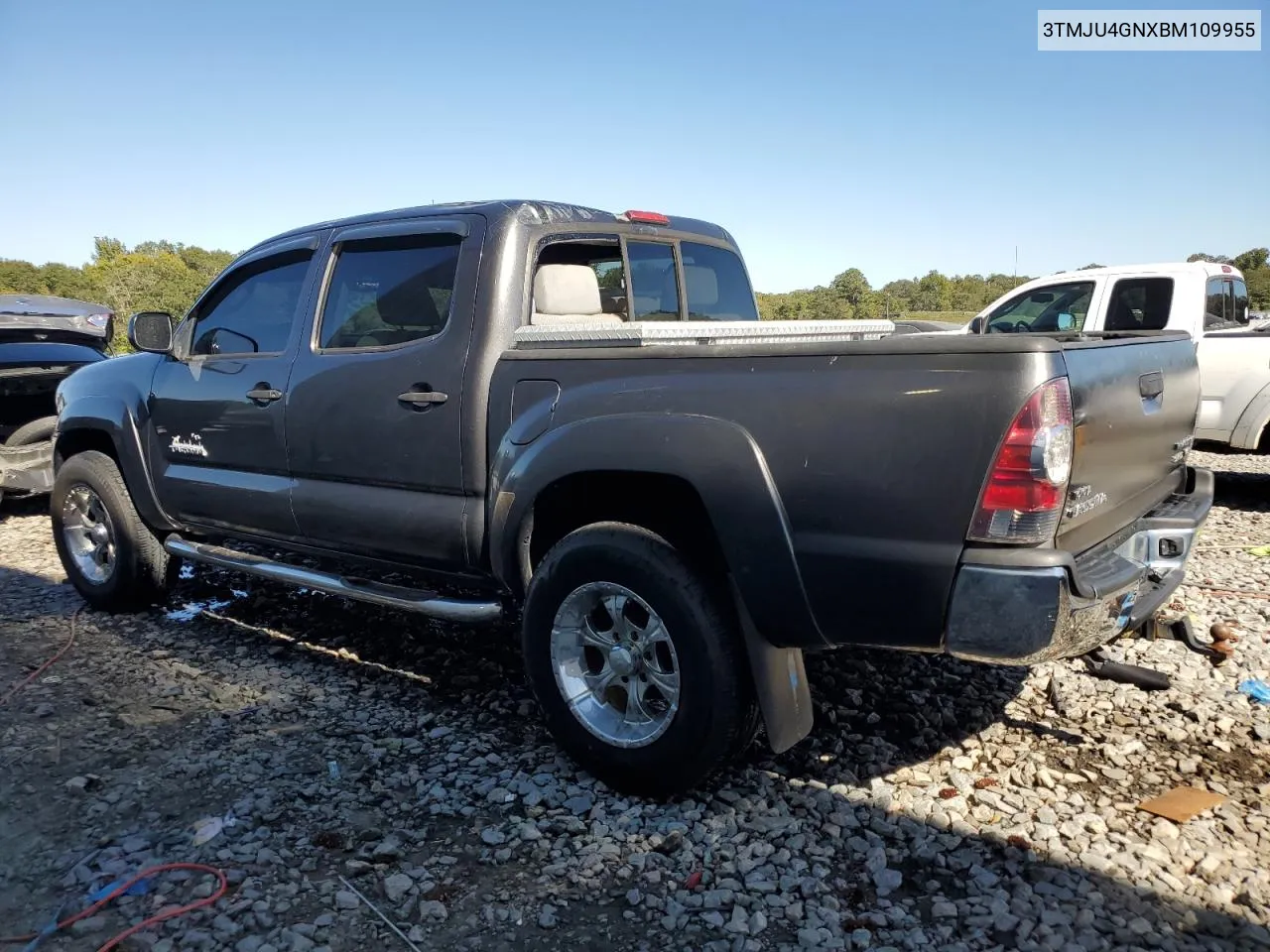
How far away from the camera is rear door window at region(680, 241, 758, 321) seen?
14.4ft

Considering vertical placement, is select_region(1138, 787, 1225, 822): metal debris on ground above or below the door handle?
below

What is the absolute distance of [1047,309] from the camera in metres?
8.22

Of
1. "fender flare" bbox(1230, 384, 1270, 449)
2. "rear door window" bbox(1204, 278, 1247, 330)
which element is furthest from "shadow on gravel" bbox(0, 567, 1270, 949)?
"rear door window" bbox(1204, 278, 1247, 330)

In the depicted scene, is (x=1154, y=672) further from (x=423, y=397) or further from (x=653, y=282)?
(x=423, y=397)

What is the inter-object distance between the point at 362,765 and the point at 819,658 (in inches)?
80.3

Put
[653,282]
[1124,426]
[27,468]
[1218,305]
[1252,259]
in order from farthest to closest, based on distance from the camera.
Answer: [1252,259] < [1218,305] < [27,468] < [653,282] < [1124,426]

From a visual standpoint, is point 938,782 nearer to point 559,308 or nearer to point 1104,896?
point 1104,896

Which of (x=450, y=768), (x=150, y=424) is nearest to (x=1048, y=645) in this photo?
(x=450, y=768)

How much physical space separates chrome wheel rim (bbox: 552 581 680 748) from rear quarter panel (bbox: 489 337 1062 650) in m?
0.55

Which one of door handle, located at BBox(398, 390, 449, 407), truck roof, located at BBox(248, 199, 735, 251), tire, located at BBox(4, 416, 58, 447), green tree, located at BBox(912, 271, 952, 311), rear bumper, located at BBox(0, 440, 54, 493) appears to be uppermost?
green tree, located at BBox(912, 271, 952, 311)

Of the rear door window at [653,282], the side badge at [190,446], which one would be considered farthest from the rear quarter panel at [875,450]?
the side badge at [190,446]

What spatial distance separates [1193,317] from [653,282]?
220 inches

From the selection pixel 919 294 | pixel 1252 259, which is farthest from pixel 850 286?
pixel 1252 259

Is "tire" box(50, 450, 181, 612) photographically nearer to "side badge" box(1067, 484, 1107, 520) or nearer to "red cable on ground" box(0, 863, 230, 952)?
"red cable on ground" box(0, 863, 230, 952)
